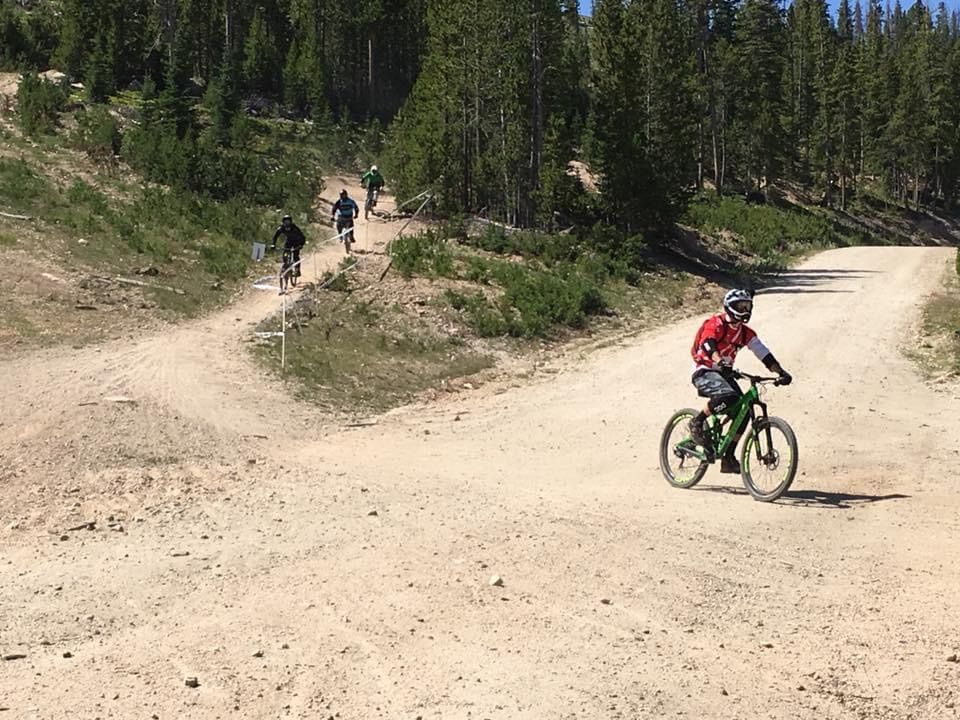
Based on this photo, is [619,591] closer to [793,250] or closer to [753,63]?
[793,250]

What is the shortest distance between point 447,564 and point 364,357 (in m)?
9.79

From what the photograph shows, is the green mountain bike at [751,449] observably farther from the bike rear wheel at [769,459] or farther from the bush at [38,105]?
the bush at [38,105]

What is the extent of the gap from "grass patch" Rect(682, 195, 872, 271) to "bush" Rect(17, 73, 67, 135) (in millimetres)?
24900

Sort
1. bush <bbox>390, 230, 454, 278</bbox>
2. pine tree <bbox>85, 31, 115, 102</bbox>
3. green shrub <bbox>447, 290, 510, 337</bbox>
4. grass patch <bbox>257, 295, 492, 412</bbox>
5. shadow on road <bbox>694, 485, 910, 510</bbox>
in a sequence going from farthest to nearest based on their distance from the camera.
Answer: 1. pine tree <bbox>85, 31, 115, 102</bbox>
2. bush <bbox>390, 230, 454, 278</bbox>
3. green shrub <bbox>447, 290, 510, 337</bbox>
4. grass patch <bbox>257, 295, 492, 412</bbox>
5. shadow on road <bbox>694, 485, 910, 510</bbox>

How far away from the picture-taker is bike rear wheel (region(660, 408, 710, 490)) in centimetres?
995

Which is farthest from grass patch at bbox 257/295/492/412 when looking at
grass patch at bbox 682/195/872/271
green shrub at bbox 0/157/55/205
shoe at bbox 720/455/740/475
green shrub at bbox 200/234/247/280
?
grass patch at bbox 682/195/872/271

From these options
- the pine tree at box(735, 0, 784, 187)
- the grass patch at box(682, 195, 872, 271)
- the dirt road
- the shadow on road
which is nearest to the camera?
the dirt road

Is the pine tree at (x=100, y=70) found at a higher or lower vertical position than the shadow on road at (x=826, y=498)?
higher

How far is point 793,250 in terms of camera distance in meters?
47.7

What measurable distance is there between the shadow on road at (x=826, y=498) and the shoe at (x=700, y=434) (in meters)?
0.49

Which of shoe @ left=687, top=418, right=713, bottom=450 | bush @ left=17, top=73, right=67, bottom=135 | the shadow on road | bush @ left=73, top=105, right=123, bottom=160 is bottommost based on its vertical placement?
the shadow on road

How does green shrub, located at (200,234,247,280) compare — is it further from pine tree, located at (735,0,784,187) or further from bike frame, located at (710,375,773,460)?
pine tree, located at (735,0,784,187)

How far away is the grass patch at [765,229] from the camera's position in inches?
1770

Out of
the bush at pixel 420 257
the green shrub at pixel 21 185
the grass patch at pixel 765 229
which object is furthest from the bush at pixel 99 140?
the grass patch at pixel 765 229
